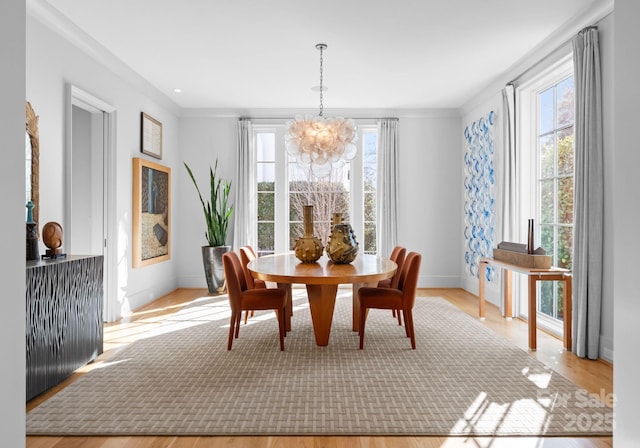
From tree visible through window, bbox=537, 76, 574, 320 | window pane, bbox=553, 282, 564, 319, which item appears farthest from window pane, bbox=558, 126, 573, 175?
window pane, bbox=553, 282, 564, 319

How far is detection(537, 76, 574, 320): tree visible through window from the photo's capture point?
404 cm

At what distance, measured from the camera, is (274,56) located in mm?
4395

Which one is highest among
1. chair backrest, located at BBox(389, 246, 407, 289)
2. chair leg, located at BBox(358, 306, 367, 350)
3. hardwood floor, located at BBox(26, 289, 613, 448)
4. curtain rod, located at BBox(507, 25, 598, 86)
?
curtain rod, located at BBox(507, 25, 598, 86)

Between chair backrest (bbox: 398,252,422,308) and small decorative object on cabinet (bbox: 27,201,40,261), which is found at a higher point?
small decorative object on cabinet (bbox: 27,201,40,261)

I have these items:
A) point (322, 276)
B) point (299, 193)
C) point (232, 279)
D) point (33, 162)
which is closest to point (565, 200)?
point (322, 276)

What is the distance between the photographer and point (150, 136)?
5516mm

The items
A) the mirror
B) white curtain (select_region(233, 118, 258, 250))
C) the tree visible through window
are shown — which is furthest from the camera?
white curtain (select_region(233, 118, 258, 250))

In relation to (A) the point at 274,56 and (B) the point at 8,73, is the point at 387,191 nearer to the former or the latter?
(A) the point at 274,56

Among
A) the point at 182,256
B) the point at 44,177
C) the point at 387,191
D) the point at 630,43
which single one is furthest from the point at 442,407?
the point at 182,256

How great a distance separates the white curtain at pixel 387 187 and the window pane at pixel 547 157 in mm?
2317

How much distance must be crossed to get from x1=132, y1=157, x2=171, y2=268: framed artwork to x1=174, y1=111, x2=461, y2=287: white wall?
0.45 m

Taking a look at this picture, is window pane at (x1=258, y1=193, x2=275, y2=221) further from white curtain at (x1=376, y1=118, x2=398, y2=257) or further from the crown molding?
the crown molding

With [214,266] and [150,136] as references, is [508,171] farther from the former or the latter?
[150,136]

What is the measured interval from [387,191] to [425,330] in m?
2.84
